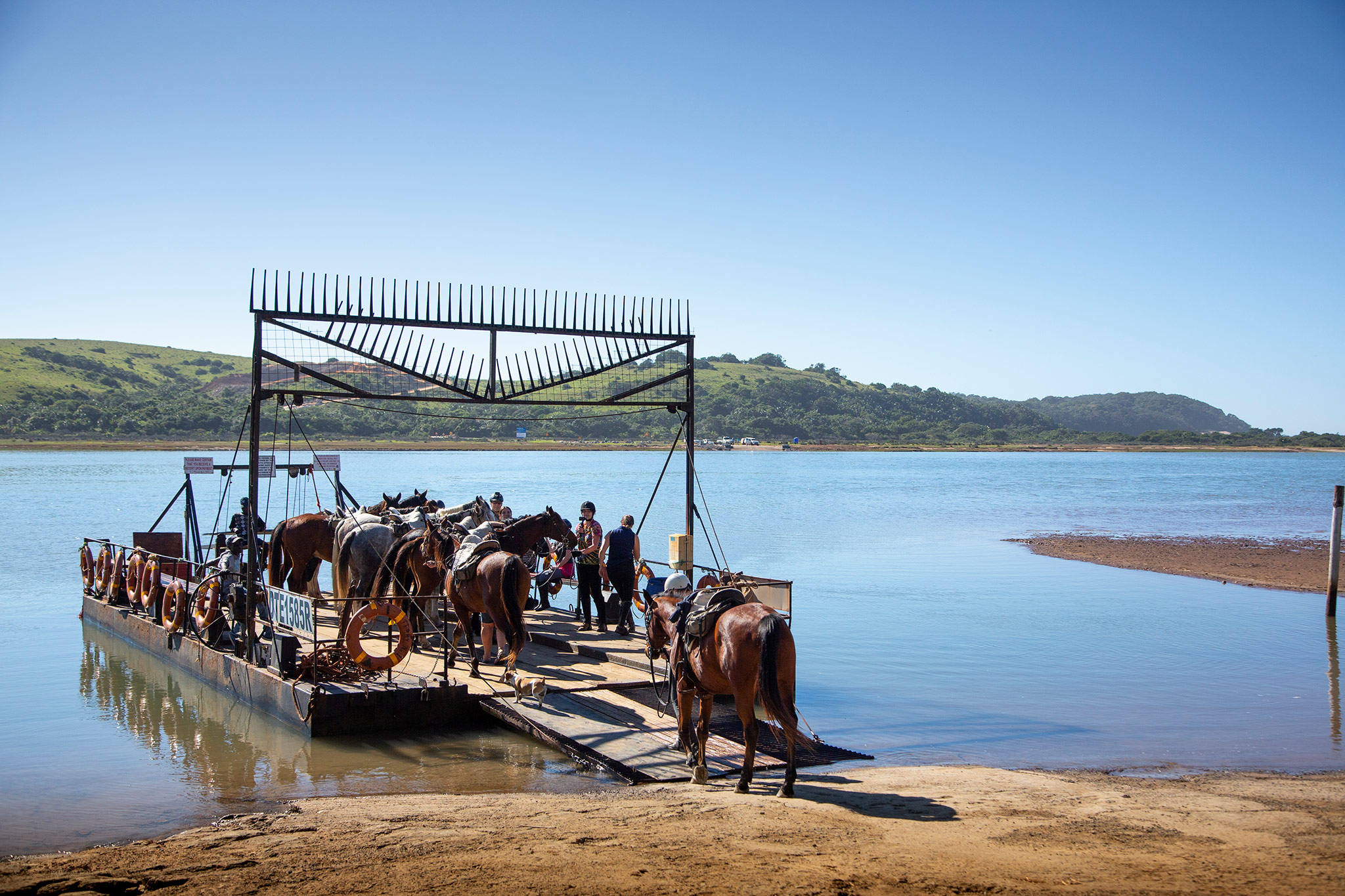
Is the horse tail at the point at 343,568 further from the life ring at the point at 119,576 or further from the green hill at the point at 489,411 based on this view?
the green hill at the point at 489,411

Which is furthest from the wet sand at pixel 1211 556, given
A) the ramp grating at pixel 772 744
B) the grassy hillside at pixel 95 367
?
the grassy hillside at pixel 95 367

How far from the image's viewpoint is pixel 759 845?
241 inches

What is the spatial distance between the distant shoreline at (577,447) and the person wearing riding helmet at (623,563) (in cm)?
4439

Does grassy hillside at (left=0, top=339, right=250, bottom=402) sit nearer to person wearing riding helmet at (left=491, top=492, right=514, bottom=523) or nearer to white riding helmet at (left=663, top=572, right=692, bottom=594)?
person wearing riding helmet at (left=491, top=492, right=514, bottom=523)

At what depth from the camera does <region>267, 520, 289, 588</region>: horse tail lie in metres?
15.4

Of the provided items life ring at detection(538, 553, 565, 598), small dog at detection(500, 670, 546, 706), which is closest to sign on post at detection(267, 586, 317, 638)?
small dog at detection(500, 670, 546, 706)

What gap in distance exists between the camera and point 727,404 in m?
138

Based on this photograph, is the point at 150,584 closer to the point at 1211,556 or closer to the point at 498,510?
the point at 498,510

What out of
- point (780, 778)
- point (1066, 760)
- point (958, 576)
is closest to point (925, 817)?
point (780, 778)

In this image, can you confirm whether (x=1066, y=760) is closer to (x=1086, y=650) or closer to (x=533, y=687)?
(x=533, y=687)

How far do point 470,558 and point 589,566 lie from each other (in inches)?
114

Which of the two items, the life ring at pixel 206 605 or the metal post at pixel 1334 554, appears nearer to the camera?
the life ring at pixel 206 605

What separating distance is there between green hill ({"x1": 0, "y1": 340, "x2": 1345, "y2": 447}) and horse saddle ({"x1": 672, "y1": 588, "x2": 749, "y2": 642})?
5455cm

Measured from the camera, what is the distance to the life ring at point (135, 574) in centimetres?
1564
